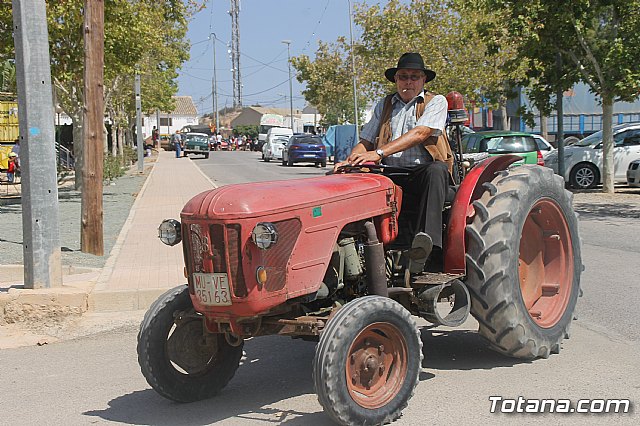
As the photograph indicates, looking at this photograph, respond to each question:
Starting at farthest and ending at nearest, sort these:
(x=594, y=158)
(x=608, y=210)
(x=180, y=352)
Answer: (x=594, y=158) < (x=608, y=210) < (x=180, y=352)

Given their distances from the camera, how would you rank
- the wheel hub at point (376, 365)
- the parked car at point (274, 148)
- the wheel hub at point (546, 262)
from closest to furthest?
1. the wheel hub at point (376, 365)
2. the wheel hub at point (546, 262)
3. the parked car at point (274, 148)

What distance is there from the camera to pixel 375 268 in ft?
18.1

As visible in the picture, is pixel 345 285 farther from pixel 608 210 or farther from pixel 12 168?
pixel 12 168

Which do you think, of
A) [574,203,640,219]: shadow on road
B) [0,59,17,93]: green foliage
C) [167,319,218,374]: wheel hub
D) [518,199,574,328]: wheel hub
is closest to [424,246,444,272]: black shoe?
[518,199,574,328]: wheel hub

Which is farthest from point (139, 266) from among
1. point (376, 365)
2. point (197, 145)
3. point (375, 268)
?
point (197, 145)

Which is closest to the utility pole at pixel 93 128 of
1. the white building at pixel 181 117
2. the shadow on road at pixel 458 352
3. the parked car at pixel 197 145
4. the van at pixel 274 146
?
the shadow on road at pixel 458 352

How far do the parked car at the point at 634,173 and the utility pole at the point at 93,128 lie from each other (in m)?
14.7

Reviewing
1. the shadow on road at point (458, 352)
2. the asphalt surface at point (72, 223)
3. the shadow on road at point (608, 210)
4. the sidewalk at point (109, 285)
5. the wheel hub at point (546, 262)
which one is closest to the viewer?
the shadow on road at point (458, 352)

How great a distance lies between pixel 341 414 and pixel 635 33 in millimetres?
16350

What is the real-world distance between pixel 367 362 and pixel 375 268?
71 cm

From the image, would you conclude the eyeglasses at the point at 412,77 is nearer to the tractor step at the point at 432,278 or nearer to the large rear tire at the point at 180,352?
the tractor step at the point at 432,278

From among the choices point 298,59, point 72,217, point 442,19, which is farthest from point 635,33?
point 298,59

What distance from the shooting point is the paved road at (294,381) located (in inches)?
213

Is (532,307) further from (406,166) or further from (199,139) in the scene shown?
(199,139)
